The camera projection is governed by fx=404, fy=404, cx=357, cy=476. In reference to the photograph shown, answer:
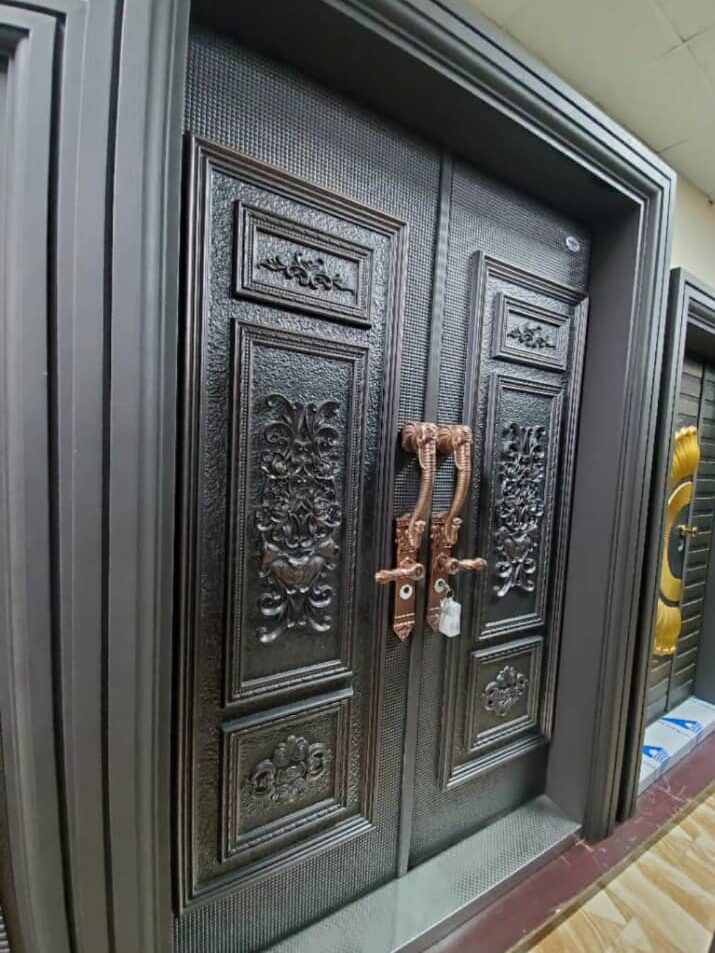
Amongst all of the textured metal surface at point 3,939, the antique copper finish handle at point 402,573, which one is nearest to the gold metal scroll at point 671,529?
the antique copper finish handle at point 402,573

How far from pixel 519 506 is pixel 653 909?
3.18 ft

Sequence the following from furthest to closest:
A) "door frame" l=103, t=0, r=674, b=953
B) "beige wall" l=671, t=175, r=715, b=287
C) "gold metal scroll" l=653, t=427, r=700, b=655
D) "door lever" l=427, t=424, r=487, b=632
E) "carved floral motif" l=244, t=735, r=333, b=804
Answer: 1. "gold metal scroll" l=653, t=427, r=700, b=655
2. "beige wall" l=671, t=175, r=715, b=287
3. "door lever" l=427, t=424, r=487, b=632
4. "carved floral motif" l=244, t=735, r=333, b=804
5. "door frame" l=103, t=0, r=674, b=953

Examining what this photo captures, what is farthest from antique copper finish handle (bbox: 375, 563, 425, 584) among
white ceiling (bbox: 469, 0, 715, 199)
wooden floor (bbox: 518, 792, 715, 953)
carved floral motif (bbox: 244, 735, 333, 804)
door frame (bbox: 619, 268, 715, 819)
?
white ceiling (bbox: 469, 0, 715, 199)

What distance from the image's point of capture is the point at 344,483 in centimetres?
77

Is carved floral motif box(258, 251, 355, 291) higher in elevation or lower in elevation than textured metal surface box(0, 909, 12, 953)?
higher

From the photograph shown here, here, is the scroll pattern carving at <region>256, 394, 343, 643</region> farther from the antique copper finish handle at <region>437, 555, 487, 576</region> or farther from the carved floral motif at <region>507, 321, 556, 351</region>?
the carved floral motif at <region>507, 321, 556, 351</region>

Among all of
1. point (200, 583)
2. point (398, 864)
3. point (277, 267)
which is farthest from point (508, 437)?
point (398, 864)

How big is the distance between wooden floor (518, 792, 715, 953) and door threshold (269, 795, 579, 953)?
109 millimetres

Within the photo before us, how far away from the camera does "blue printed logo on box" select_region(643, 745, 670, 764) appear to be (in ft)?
4.50

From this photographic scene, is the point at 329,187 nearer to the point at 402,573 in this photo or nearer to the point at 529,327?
the point at 529,327

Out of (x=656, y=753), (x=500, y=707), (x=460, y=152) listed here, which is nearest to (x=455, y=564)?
(x=500, y=707)

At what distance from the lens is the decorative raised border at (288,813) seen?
2.34 feet

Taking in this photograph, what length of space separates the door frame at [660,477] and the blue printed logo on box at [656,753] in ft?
1.08

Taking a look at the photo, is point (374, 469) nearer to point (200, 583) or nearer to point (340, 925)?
point (200, 583)
